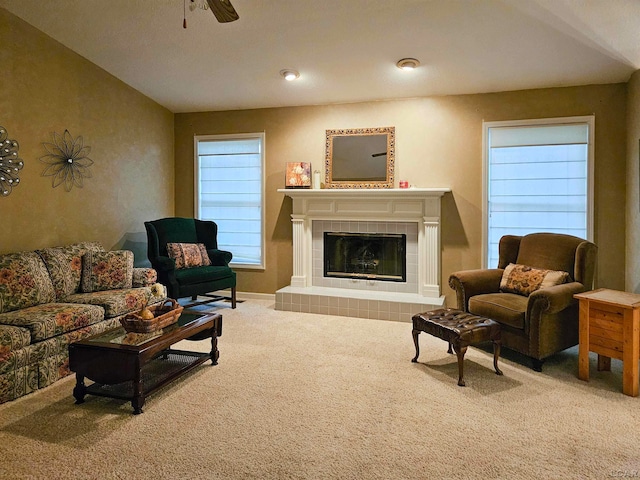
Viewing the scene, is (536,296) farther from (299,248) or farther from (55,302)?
(55,302)

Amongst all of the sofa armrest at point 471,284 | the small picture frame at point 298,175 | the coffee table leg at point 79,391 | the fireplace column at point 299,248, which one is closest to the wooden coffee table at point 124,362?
the coffee table leg at point 79,391

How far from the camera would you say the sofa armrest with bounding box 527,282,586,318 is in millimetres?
3137

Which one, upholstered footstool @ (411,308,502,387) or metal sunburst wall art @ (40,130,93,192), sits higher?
metal sunburst wall art @ (40,130,93,192)

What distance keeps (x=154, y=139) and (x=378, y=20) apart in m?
3.42

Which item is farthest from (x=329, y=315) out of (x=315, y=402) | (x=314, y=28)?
(x=314, y=28)

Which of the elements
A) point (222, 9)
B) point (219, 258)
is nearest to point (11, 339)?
point (222, 9)

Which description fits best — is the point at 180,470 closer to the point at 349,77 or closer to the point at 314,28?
the point at 314,28

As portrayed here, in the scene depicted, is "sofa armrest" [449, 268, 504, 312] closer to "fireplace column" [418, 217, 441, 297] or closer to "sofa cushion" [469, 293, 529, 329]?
"sofa cushion" [469, 293, 529, 329]

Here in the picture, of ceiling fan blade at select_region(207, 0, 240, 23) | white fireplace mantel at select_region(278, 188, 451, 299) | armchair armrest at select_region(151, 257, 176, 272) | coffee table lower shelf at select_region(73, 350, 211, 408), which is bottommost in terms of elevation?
coffee table lower shelf at select_region(73, 350, 211, 408)

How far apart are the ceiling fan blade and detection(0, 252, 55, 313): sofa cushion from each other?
260 cm

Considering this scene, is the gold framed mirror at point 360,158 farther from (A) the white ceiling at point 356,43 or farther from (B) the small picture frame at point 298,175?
(A) the white ceiling at point 356,43

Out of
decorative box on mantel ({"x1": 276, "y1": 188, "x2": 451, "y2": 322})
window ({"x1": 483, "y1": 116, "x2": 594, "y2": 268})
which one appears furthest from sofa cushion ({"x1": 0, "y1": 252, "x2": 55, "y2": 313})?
window ({"x1": 483, "y1": 116, "x2": 594, "y2": 268})

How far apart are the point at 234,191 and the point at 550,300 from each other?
4.14 meters

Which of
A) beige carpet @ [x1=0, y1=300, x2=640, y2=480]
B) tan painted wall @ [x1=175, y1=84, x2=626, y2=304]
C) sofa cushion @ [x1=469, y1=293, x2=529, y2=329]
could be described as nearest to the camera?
beige carpet @ [x1=0, y1=300, x2=640, y2=480]
